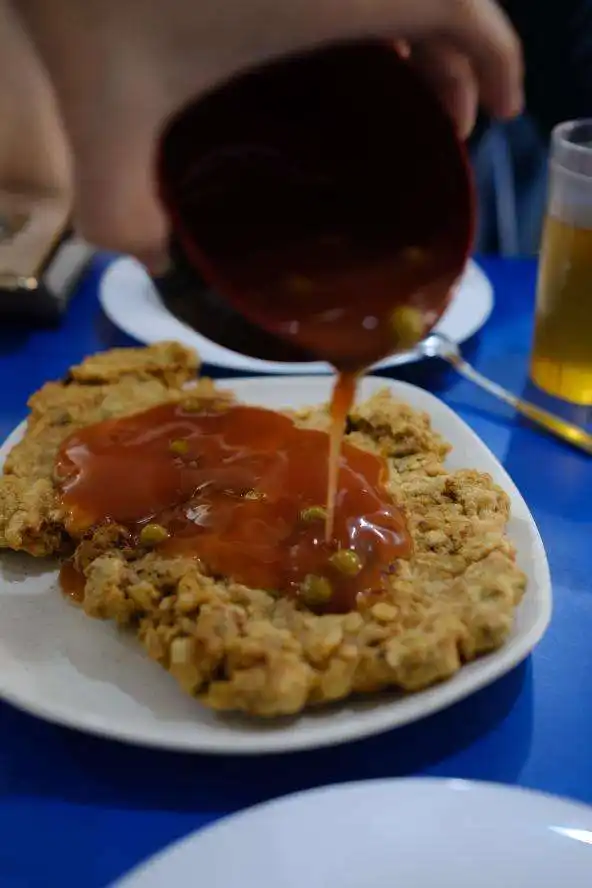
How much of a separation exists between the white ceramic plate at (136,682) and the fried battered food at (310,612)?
3cm

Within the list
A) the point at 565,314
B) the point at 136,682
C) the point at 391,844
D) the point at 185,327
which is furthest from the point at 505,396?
the point at 391,844

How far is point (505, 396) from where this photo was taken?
2016mm

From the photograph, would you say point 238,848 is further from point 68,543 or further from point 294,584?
point 68,543

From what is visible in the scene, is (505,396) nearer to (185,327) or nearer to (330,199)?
(185,327)

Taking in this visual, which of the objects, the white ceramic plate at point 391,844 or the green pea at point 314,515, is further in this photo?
the green pea at point 314,515

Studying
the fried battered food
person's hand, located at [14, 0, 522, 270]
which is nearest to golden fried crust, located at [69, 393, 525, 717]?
the fried battered food

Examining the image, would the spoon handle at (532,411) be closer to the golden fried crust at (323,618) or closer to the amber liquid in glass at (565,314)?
the amber liquid in glass at (565,314)

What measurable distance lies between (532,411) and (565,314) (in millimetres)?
226

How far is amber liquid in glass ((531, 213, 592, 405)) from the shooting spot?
1857 millimetres

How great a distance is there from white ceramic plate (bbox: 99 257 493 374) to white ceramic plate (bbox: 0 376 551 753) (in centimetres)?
78

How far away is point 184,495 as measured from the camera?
1397mm

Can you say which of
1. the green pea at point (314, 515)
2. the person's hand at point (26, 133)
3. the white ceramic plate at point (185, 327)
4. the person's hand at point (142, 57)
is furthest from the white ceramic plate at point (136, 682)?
the person's hand at point (26, 133)

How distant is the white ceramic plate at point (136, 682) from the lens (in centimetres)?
108

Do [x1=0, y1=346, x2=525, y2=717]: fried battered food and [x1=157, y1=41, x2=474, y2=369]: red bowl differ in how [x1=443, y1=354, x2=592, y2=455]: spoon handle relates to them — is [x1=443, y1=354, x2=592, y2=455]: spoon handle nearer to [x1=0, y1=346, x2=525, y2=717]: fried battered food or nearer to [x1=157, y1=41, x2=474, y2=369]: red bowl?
[x1=0, y1=346, x2=525, y2=717]: fried battered food
